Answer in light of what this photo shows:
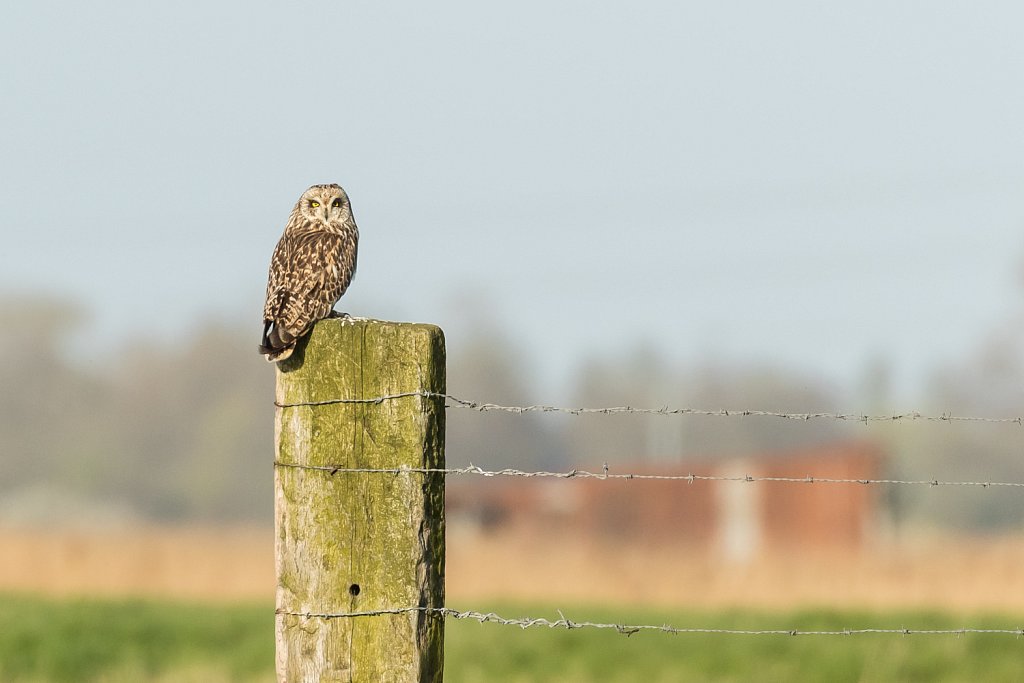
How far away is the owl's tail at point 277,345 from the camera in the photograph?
4.56 m

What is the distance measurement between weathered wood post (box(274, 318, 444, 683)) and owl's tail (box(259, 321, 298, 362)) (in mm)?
181

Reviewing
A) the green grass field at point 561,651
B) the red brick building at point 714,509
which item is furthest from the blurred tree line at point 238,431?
the green grass field at point 561,651

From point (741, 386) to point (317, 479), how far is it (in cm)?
8614

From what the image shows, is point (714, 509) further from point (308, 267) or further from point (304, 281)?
point (304, 281)

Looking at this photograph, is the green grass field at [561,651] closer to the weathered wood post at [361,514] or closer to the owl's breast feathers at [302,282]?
the owl's breast feathers at [302,282]

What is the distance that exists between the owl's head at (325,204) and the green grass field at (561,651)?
273 inches

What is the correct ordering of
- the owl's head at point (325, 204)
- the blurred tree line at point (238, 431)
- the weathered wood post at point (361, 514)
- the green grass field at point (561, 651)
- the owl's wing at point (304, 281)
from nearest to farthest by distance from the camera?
the weathered wood post at point (361, 514) → the owl's wing at point (304, 281) → the owl's head at point (325, 204) → the green grass field at point (561, 651) → the blurred tree line at point (238, 431)

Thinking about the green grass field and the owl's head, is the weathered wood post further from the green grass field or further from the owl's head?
the green grass field

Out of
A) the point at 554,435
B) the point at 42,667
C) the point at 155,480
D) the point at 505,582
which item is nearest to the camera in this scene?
the point at 42,667

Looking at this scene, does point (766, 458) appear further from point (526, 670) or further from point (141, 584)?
point (526, 670)

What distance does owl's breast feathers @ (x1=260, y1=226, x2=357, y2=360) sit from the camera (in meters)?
4.68

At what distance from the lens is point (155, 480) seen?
7600cm

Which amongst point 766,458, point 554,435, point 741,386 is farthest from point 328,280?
point 741,386

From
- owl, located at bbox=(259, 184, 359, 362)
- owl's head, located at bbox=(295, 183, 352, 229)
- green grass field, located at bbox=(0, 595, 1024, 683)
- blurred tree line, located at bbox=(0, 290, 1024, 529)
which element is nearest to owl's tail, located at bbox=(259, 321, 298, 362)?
owl, located at bbox=(259, 184, 359, 362)
